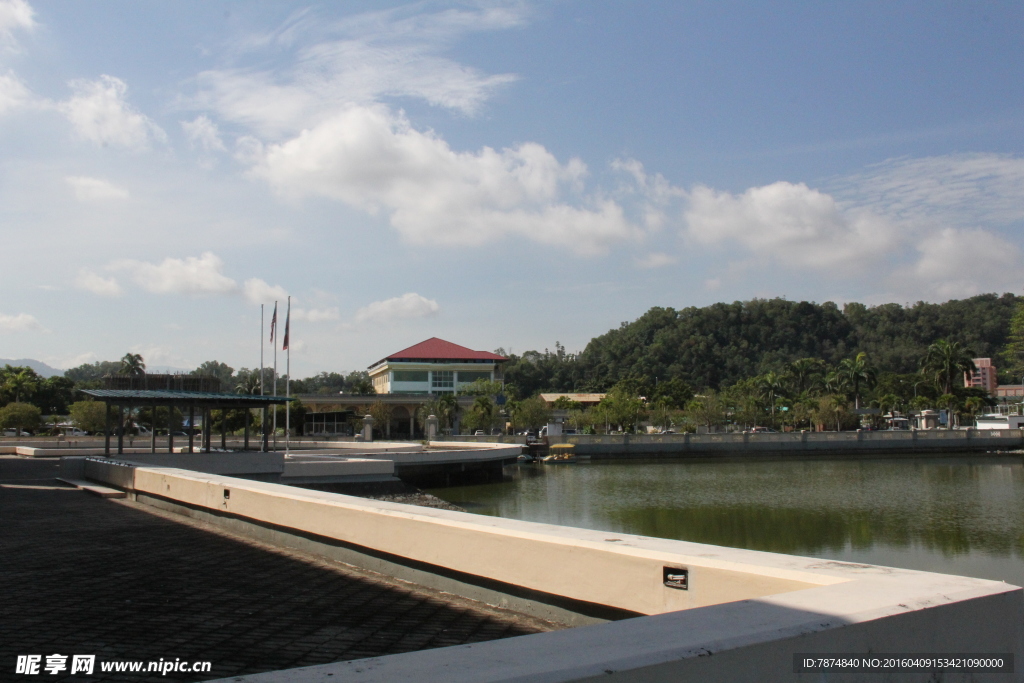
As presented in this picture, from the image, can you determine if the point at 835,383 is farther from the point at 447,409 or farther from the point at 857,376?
the point at 447,409

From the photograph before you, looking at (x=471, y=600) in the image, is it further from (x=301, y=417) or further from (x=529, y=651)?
(x=301, y=417)

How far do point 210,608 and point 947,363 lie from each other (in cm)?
10616

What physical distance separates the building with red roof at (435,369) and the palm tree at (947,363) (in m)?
54.0

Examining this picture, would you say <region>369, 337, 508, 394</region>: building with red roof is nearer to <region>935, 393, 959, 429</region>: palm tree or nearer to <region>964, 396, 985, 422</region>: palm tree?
<region>935, 393, 959, 429</region>: palm tree

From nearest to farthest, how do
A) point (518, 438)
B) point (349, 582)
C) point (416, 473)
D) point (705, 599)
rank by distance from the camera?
1. point (705, 599)
2. point (349, 582)
3. point (416, 473)
4. point (518, 438)

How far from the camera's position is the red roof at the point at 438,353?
96.6 meters

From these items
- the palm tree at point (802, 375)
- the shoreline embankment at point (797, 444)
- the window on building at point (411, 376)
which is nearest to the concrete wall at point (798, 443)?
the shoreline embankment at point (797, 444)

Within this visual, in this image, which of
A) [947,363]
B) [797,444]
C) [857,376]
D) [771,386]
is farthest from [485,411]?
[947,363]

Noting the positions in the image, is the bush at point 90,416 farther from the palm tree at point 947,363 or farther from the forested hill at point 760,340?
the forested hill at point 760,340

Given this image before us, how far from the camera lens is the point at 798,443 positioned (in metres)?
70.0

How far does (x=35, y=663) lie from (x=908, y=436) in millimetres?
76799

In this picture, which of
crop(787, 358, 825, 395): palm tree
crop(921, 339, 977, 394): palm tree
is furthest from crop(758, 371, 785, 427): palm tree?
crop(921, 339, 977, 394): palm tree

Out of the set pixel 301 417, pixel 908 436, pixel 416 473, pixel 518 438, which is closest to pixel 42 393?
pixel 301 417

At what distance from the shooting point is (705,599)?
526 centimetres
